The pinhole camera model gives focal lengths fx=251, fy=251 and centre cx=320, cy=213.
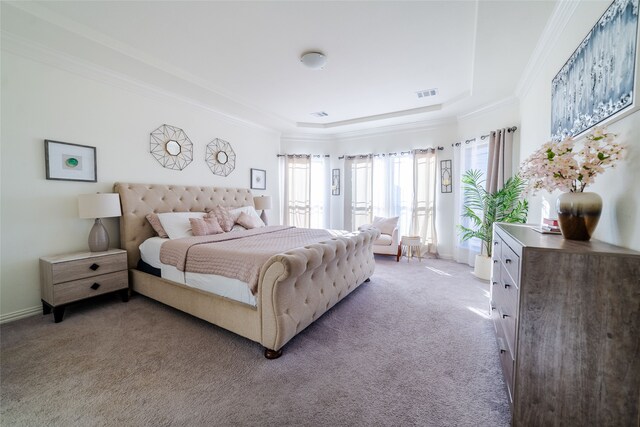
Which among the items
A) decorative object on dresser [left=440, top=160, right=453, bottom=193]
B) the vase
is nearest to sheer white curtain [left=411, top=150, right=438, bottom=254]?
decorative object on dresser [left=440, top=160, right=453, bottom=193]

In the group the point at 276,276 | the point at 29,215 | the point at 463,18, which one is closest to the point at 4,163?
the point at 29,215

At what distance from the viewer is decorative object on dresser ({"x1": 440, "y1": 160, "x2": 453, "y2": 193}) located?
480 centimetres

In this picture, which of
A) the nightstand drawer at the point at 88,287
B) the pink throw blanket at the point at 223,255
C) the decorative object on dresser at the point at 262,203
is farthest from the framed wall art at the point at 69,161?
the decorative object on dresser at the point at 262,203

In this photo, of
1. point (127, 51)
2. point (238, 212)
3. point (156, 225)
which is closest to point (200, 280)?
point (156, 225)

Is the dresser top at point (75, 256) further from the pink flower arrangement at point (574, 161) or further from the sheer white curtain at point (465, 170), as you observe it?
the sheer white curtain at point (465, 170)

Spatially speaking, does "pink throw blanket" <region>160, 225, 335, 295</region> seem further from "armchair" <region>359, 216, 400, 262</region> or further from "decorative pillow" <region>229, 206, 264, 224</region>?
"armchair" <region>359, 216, 400, 262</region>

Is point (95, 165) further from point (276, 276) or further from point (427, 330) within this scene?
point (427, 330)

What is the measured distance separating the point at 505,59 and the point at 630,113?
2.01m

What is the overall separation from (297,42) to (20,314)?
12.6 feet

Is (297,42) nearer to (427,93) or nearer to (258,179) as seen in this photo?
(427,93)

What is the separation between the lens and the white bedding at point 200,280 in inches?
80.7

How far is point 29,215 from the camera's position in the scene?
249 cm

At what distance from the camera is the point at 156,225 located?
313 centimetres

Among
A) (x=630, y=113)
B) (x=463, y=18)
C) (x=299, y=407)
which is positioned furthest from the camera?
(x=463, y=18)
